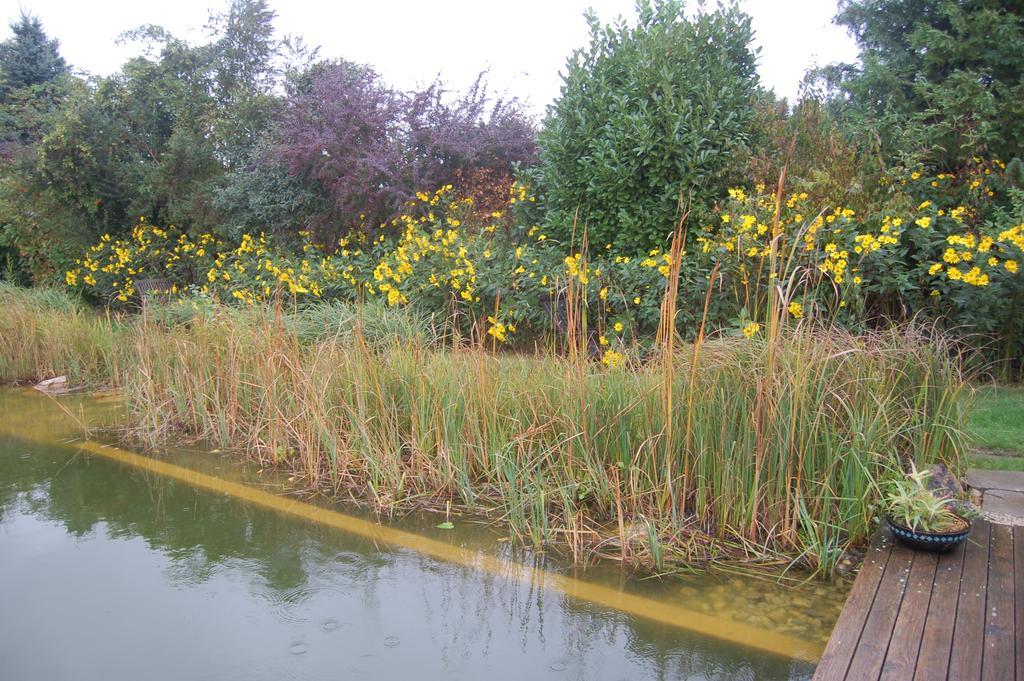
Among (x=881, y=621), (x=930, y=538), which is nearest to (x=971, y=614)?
(x=881, y=621)

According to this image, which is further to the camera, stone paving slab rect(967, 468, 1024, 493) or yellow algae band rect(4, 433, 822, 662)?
stone paving slab rect(967, 468, 1024, 493)

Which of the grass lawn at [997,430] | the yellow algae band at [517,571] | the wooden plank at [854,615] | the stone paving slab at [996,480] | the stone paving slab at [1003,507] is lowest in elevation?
the yellow algae band at [517,571]

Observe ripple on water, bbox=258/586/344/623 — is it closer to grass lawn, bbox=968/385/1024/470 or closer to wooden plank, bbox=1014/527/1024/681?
wooden plank, bbox=1014/527/1024/681

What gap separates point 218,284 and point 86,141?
13.7 feet

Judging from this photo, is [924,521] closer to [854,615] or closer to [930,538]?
[930,538]

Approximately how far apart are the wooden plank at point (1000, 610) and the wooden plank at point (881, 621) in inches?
11.3

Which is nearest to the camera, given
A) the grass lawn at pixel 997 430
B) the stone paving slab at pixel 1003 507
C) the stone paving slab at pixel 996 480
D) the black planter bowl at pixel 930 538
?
the black planter bowl at pixel 930 538

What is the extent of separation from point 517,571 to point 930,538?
185cm

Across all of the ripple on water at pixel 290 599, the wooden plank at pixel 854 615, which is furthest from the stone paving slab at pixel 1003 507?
the ripple on water at pixel 290 599

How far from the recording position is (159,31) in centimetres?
1366

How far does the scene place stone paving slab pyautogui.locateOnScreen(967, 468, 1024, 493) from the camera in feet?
13.1

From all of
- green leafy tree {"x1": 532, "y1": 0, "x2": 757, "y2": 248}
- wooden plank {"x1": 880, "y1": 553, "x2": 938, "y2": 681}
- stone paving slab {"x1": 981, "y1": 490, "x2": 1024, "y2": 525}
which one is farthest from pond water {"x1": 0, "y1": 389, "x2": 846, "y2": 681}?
green leafy tree {"x1": 532, "y1": 0, "x2": 757, "y2": 248}

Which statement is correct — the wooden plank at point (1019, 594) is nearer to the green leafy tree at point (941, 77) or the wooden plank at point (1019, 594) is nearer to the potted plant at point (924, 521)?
the potted plant at point (924, 521)

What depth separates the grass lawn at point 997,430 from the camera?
447 cm
